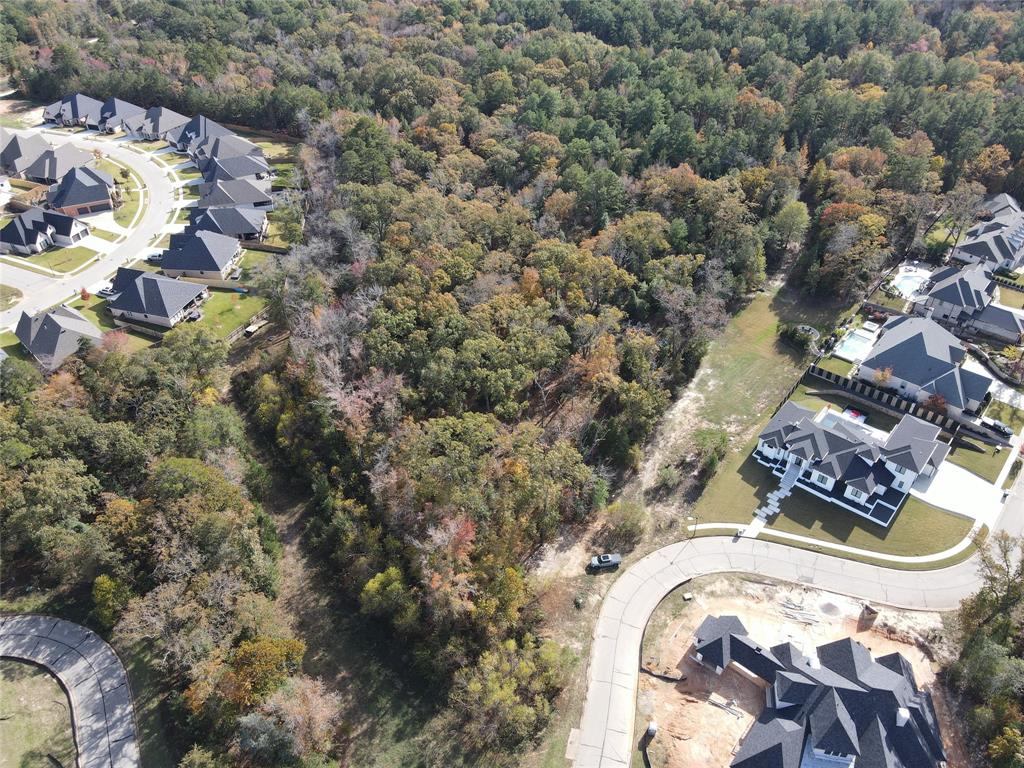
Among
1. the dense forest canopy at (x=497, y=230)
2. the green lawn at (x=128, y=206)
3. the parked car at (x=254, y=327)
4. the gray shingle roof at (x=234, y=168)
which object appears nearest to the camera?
the dense forest canopy at (x=497, y=230)

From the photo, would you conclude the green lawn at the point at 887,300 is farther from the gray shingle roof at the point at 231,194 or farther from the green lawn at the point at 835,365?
the gray shingle roof at the point at 231,194

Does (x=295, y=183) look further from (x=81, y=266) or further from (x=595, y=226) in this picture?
(x=595, y=226)

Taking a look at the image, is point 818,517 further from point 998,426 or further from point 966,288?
point 966,288

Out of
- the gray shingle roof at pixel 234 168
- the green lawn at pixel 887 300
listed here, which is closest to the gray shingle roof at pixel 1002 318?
the green lawn at pixel 887 300

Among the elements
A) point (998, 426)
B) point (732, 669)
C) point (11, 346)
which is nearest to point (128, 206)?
point (11, 346)

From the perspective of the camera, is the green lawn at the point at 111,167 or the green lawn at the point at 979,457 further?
the green lawn at the point at 111,167

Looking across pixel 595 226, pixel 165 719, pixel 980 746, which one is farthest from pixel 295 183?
pixel 980 746

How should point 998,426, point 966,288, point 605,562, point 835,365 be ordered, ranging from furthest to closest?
1. point 966,288
2. point 835,365
3. point 998,426
4. point 605,562
